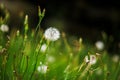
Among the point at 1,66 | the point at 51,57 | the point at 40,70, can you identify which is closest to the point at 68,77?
the point at 40,70

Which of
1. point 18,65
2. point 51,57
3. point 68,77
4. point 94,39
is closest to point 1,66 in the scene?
point 18,65

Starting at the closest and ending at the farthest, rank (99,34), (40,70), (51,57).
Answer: (40,70) < (51,57) < (99,34)

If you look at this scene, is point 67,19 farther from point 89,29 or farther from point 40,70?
point 40,70

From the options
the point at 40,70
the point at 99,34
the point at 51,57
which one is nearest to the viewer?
the point at 40,70

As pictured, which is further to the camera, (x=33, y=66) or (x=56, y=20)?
(x=56, y=20)

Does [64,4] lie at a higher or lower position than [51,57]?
higher

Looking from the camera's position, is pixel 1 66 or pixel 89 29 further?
pixel 89 29

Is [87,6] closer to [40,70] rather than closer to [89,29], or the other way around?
[89,29]

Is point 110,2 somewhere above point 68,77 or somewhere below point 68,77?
above
